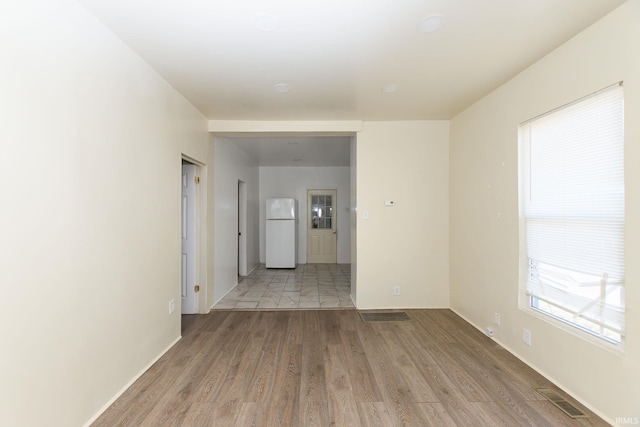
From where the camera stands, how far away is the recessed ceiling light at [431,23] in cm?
181

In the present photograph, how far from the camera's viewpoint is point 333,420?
181 cm

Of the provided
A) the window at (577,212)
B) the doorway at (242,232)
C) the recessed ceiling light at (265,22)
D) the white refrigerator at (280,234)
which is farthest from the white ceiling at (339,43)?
the white refrigerator at (280,234)

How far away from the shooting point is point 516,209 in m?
2.62

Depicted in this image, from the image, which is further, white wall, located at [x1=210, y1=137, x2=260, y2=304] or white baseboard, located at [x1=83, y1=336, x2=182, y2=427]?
white wall, located at [x1=210, y1=137, x2=260, y2=304]

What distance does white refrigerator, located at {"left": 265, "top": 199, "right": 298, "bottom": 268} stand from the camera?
23.0 feet

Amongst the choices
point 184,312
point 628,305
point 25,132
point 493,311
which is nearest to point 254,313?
point 184,312

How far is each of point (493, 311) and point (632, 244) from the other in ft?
5.08

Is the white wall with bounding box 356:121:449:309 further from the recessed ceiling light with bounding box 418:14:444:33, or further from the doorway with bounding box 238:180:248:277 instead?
the doorway with bounding box 238:180:248:277

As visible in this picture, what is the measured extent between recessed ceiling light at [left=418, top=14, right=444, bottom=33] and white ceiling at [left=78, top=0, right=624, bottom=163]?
0.11ft

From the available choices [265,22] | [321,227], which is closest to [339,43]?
[265,22]

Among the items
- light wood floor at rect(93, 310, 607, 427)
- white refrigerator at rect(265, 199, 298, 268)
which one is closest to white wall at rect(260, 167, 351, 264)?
white refrigerator at rect(265, 199, 298, 268)

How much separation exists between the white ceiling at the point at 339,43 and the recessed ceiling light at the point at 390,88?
0.16 feet

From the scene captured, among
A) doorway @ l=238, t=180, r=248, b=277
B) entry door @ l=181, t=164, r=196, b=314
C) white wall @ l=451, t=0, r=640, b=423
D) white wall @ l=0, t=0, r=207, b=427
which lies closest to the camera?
white wall @ l=0, t=0, r=207, b=427

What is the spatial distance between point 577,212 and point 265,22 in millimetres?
2470
